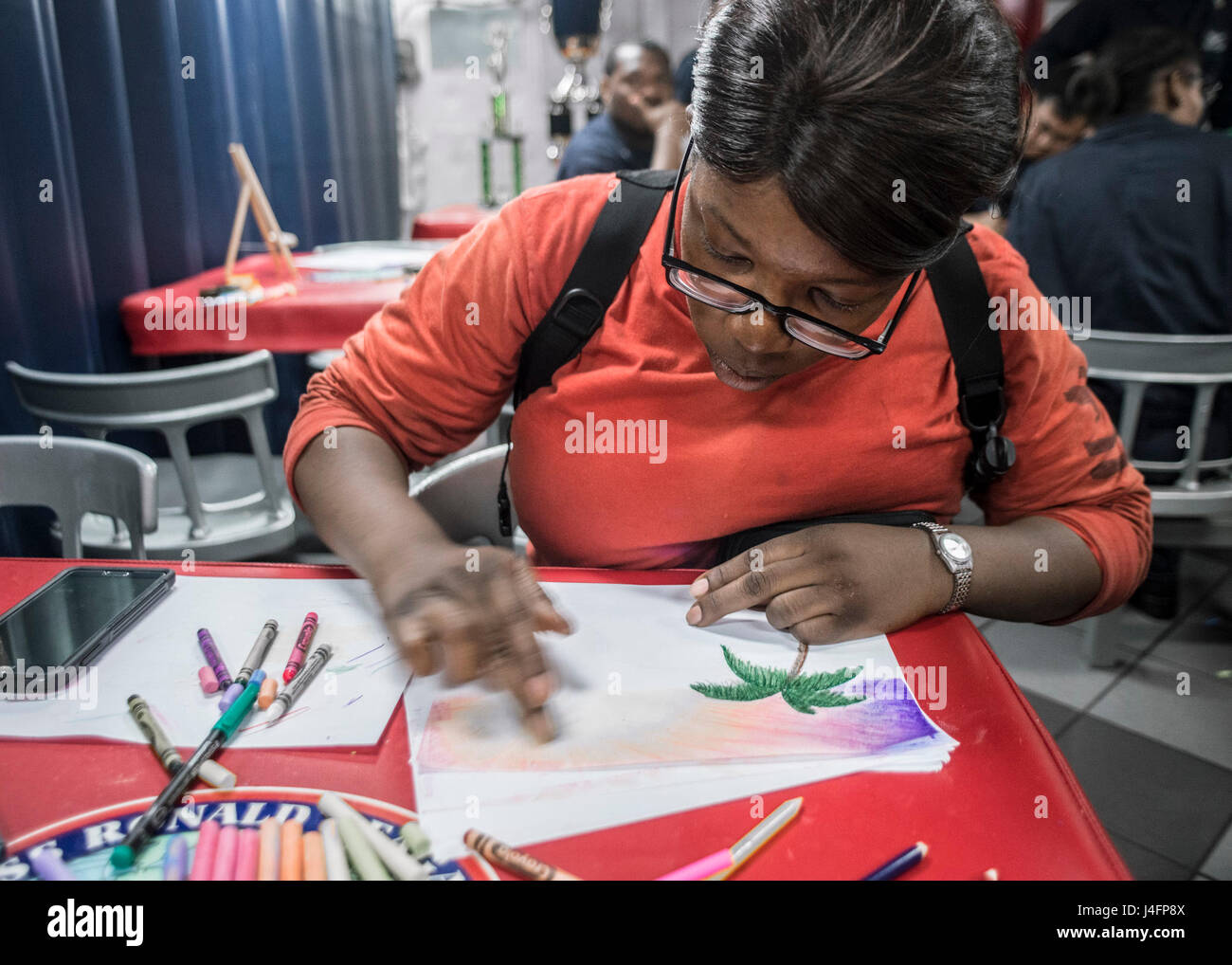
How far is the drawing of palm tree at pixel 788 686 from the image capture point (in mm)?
723

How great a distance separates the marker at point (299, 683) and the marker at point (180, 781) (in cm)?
2

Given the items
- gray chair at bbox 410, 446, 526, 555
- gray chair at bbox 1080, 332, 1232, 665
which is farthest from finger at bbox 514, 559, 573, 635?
gray chair at bbox 1080, 332, 1232, 665

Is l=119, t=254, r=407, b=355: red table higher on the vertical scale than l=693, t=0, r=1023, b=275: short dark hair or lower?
lower

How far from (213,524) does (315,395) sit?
92 centimetres

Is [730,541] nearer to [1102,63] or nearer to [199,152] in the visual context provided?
[1102,63]

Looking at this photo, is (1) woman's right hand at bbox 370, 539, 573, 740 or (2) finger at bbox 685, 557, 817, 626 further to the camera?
(2) finger at bbox 685, 557, 817, 626

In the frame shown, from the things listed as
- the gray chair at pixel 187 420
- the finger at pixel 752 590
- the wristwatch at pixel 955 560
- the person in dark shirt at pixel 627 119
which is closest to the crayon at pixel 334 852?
the finger at pixel 752 590

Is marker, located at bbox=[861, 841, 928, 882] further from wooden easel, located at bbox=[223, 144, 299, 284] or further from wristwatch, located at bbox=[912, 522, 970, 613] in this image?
wooden easel, located at bbox=[223, 144, 299, 284]

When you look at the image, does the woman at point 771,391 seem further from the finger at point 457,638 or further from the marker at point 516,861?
the marker at point 516,861

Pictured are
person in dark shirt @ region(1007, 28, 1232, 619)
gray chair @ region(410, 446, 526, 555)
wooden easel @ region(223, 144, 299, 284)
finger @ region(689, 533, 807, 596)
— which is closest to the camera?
finger @ region(689, 533, 807, 596)

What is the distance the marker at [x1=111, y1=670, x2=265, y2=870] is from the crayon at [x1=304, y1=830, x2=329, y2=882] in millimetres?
102

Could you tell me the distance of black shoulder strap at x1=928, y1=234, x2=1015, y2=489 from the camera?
3.15ft
